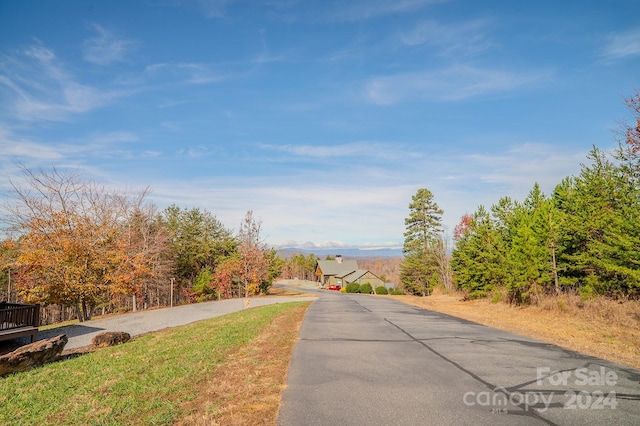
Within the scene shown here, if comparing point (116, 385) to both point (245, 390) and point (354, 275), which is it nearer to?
point (245, 390)

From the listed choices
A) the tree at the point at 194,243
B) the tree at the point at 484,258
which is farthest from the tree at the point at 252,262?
the tree at the point at 484,258

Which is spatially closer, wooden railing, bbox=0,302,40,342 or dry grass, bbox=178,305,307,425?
dry grass, bbox=178,305,307,425

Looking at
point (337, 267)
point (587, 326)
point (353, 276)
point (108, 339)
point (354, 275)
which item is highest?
point (108, 339)

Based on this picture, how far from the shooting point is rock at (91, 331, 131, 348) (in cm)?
1226

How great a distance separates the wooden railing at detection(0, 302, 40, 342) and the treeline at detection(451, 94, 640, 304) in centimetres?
2424

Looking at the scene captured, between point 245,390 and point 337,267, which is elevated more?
point 245,390

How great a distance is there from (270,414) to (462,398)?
3345 mm

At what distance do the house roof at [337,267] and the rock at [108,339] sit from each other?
6548cm

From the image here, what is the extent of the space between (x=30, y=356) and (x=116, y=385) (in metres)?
4.60

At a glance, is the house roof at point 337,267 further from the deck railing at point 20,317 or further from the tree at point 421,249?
the deck railing at point 20,317

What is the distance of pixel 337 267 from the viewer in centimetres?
8256

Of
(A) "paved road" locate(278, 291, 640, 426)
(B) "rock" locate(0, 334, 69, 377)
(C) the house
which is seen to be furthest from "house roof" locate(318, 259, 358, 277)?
(B) "rock" locate(0, 334, 69, 377)

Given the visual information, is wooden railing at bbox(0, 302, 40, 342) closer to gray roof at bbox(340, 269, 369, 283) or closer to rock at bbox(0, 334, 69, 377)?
rock at bbox(0, 334, 69, 377)

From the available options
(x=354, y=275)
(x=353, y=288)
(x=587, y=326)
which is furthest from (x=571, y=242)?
(x=354, y=275)
